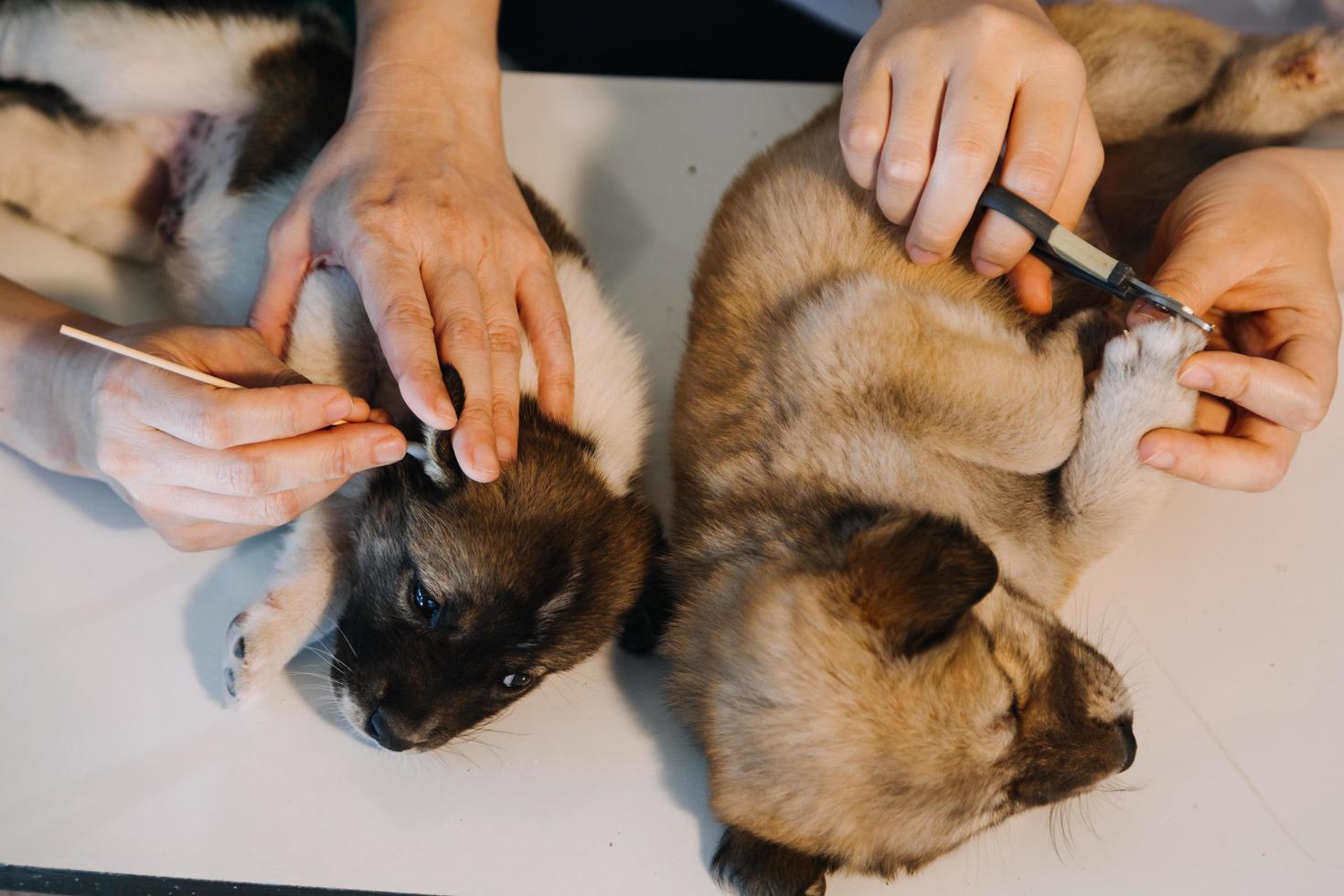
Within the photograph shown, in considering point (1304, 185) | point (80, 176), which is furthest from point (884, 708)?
point (80, 176)

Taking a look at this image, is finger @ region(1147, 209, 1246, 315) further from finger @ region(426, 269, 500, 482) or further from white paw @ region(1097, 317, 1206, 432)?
finger @ region(426, 269, 500, 482)

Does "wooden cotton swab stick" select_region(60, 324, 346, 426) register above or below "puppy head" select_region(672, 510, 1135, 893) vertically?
above

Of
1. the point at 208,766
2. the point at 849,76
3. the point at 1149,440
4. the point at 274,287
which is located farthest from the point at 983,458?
the point at 208,766

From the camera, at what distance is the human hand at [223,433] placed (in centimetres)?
120

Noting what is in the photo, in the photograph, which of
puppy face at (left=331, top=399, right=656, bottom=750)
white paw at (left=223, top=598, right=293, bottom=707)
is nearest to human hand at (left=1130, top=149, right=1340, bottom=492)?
puppy face at (left=331, top=399, right=656, bottom=750)

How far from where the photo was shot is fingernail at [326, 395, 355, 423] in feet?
4.06

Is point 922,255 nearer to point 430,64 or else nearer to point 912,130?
point 912,130

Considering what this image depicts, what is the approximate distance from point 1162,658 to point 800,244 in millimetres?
890

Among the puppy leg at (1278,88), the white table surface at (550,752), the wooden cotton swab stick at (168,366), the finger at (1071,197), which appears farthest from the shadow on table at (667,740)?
the puppy leg at (1278,88)

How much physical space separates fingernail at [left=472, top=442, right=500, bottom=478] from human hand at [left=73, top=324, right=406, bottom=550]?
0.35 ft

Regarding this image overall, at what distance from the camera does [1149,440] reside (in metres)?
1.36

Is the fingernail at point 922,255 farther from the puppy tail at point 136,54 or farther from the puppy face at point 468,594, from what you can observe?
the puppy tail at point 136,54

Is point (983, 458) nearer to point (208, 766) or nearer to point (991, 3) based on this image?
point (991, 3)

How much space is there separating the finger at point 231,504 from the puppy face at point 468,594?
0.15 meters
